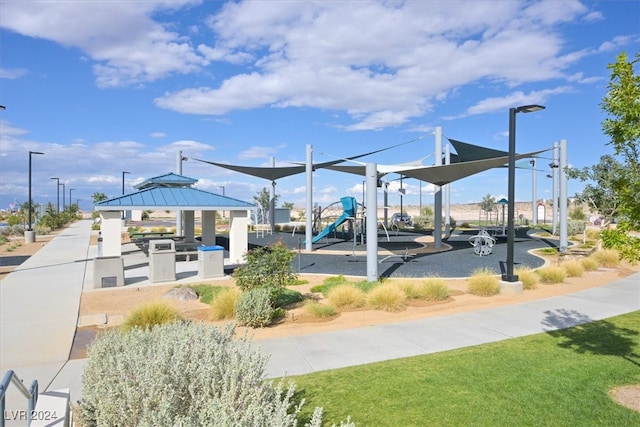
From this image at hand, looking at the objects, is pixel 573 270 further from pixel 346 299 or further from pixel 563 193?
pixel 346 299

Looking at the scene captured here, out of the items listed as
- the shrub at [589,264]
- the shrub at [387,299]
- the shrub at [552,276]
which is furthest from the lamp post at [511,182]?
the shrub at [589,264]

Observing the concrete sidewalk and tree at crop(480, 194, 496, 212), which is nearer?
the concrete sidewalk

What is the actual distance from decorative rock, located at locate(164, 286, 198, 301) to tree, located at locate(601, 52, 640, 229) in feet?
30.0

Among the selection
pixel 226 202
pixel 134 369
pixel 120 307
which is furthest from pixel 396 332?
pixel 226 202

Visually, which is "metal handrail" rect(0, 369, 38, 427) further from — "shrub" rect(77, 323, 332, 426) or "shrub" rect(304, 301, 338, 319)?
"shrub" rect(304, 301, 338, 319)

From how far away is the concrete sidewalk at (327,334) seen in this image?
224 inches

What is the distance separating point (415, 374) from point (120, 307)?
7396mm

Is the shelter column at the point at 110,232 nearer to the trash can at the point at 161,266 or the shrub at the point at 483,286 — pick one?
the trash can at the point at 161,266

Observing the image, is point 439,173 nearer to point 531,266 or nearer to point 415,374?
point 531,266

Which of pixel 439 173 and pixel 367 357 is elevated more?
pixel 439 173

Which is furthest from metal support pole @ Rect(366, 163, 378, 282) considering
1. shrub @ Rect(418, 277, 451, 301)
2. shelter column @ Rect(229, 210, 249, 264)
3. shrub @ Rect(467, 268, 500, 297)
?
shelter column @ Rect(229, 210, 249, 264)

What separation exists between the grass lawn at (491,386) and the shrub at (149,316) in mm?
3412

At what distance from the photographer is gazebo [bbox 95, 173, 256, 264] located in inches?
582

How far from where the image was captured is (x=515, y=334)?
7000 mm
